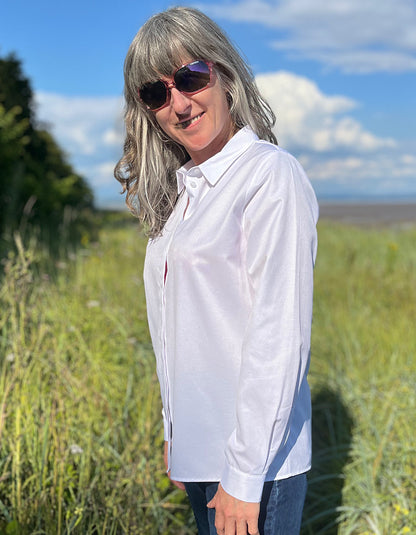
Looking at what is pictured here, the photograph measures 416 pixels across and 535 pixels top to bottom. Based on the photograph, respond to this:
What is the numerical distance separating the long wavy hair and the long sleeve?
0.41 meters

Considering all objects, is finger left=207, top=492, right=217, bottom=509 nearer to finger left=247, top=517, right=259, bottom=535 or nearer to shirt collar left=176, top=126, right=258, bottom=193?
finger left=247, top=517, right=259, bottom=535

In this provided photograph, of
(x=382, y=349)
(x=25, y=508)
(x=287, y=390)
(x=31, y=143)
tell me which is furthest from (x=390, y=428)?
(x=31, y=143)

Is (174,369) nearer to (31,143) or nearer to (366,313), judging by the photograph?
(366,313)

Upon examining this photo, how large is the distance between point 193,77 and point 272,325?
0.73 m

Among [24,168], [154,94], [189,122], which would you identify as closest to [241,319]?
[189,122]

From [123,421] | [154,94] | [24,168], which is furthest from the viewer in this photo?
[24,168]

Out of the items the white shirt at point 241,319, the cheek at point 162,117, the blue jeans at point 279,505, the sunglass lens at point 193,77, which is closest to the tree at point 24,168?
the cheek at point 162,117

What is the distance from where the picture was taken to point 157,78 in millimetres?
1575

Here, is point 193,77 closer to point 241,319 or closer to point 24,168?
point 241,319

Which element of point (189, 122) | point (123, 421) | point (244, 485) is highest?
point (189, 122)

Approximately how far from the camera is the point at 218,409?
4.50 feet

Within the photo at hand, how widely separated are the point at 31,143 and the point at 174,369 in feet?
33.3

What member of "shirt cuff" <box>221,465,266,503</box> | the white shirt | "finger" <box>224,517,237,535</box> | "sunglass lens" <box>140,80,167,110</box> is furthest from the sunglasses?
"finger" <box>224,517,237,535</box>

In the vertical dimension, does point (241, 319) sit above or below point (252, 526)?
above
